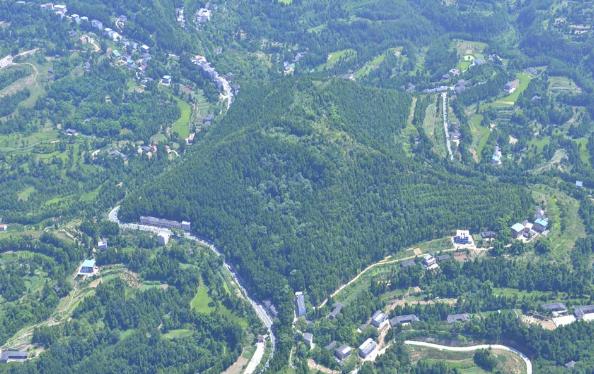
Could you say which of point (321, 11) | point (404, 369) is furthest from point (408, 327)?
point (321, 11)

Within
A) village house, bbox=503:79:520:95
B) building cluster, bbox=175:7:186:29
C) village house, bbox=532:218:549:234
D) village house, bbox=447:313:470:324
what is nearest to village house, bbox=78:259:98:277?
village house, bbox=447:313:470:324

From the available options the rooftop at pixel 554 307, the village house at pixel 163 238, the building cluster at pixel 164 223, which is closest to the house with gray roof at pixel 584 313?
the rooftop at pixel 554 307

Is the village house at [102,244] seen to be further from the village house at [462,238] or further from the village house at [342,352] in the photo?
the village house at [462,238]

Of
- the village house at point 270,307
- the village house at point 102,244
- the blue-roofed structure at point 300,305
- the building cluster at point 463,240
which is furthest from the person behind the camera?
the village house at point 102,244

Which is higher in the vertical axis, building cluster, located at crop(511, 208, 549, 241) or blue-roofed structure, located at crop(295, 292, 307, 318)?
building cluster, located at crop(511, 208, 549, 241)

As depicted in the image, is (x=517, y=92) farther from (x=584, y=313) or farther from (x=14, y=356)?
(x=14, y=356)

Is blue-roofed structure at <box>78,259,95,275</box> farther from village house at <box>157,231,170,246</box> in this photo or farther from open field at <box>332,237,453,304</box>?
open field at <box>332,237,453,304</box>
